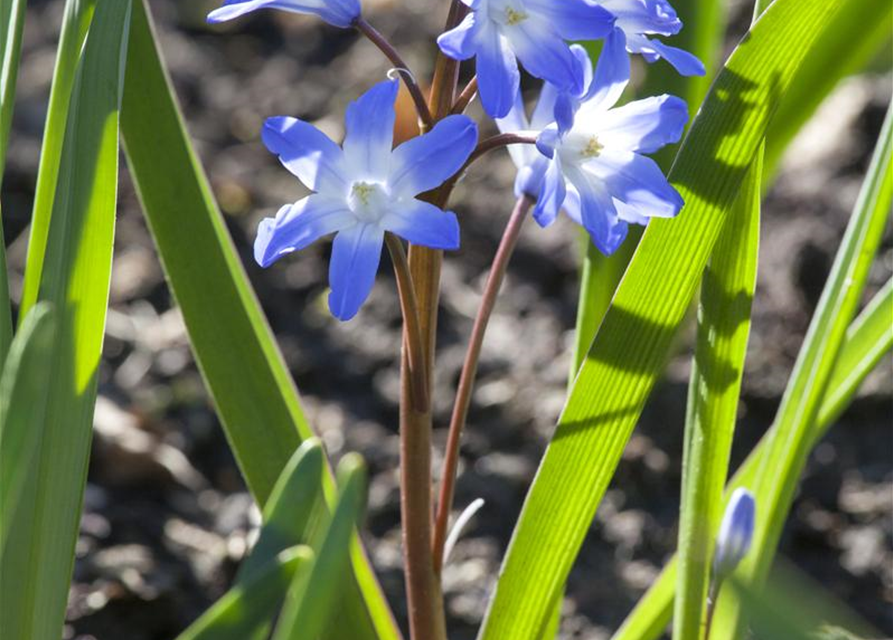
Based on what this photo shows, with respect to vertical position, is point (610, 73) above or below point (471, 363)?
above

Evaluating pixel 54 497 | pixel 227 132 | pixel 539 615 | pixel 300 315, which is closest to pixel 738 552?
pixel 539 615

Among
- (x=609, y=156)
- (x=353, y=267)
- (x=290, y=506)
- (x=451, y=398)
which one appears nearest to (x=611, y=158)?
(x=609, y=156)

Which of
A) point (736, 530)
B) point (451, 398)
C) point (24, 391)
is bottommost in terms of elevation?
point (451, 398)

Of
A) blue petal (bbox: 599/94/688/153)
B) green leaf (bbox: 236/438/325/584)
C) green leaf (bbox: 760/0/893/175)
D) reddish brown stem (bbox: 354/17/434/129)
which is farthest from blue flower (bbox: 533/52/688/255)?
green leaf (bbox: 760/0/893/175)

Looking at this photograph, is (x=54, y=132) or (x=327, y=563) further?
(x=54, y=132)

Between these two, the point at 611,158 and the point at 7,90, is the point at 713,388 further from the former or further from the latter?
the point at 7,90

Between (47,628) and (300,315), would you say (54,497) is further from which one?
(300,315)

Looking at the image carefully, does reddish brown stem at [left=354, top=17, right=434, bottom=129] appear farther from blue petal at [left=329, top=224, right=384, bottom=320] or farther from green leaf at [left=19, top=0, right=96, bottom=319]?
green leaf at [left=19, top=0, right=96, bottom=319]
